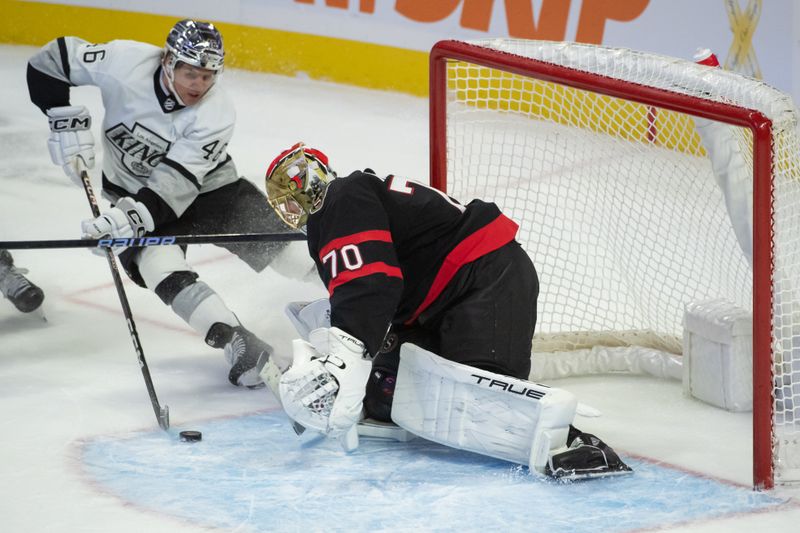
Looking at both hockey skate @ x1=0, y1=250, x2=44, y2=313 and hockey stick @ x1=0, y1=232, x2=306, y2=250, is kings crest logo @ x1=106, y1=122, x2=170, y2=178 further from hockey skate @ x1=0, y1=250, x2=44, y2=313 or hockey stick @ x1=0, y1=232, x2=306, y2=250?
hockey skate @ x1=0, y1=250, x2=44, y2=313

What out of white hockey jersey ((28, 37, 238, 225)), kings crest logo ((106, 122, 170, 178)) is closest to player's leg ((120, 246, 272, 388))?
white hockey jersey ((28, 37, 238, 225))

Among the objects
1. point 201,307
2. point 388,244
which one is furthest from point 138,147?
point 388,244

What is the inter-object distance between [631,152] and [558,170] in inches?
8.2

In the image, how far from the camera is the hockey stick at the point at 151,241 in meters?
3.06

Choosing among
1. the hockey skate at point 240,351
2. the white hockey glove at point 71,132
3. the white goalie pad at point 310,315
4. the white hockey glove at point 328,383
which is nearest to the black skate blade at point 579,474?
the white hockey glove at point 328,383

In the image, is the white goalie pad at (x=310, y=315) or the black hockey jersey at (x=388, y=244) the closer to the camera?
the black hockey jersey at (x=388, y=244)

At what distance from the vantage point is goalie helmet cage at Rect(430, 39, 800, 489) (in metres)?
2.33

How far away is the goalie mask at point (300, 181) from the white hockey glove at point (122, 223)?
0.69m

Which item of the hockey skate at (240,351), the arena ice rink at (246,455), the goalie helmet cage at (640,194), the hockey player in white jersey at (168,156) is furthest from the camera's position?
the hockey player in white jersey at (168,156)

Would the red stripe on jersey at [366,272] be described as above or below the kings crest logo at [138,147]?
below

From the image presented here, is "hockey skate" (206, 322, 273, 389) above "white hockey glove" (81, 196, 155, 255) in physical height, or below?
below

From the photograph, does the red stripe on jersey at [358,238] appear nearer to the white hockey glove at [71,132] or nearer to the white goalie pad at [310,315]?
the white goalie pad at [310,315]

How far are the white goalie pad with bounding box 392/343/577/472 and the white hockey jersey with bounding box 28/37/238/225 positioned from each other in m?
0.98

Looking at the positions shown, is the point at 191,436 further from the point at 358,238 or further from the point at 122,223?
the point at 122,223
